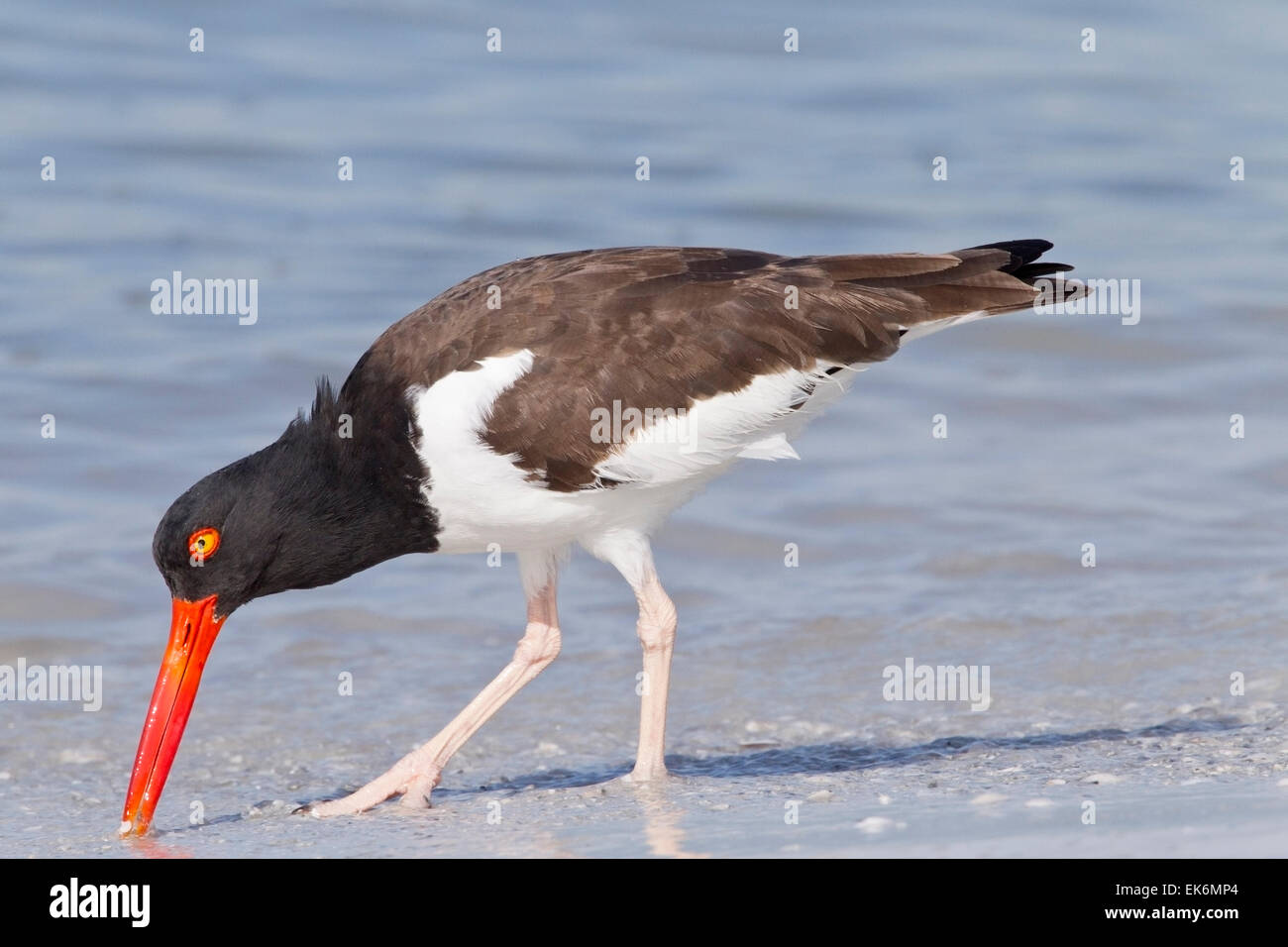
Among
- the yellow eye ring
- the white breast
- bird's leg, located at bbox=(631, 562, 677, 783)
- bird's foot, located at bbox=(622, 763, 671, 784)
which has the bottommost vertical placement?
bird's foot, located at bbox=(622, 763, 671, 784)

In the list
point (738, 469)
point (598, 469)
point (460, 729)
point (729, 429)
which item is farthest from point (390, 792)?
point (738, 469)

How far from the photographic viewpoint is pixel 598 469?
222 inches

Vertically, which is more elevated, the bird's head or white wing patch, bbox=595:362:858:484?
white wing patch, bbox=595:362:858:484

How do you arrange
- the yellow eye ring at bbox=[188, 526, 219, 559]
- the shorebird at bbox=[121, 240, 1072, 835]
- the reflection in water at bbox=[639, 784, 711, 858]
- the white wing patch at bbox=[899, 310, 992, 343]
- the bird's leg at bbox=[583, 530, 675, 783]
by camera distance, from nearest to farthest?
the reflection in water at bbox=[639, 784, 711, 858] < the yellow eye ring at bbox=[188, 526, 219, 559] < the shorebird at bbox=[121, 240, 1072, 835] < the bird's leg at bbox=[583, 530, 675, 783] < the white wing patch at bbox=[899, 310, 992, 343]

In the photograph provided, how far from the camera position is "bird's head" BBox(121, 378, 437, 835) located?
5430mm

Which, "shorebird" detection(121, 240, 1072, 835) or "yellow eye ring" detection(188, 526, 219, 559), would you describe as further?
"shorebird" detection(121, 240, 1072, 835)

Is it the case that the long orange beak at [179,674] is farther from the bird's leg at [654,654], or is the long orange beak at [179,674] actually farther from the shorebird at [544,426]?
the bird's leg at [654,654]

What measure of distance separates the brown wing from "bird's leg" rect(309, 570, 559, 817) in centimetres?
86

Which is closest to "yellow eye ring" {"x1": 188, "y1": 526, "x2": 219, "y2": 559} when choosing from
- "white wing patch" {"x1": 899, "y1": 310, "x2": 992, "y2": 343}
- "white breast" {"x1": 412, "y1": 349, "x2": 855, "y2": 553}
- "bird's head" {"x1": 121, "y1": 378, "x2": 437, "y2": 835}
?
"bird's head" {"x1": 121, "y1": 378, "x2": 437, "y2": 835}

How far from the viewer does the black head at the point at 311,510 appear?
5469mm

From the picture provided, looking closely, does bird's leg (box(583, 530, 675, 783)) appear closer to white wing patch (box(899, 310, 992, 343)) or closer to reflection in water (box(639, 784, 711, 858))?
reflection in water (box(639, 784, 711, 858))

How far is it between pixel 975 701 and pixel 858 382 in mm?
3518

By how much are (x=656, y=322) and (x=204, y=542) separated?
1564 mm

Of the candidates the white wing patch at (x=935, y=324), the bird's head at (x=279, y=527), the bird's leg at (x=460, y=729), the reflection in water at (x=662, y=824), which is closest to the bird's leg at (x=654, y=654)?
the reflection in water at (x=662, y=824)
